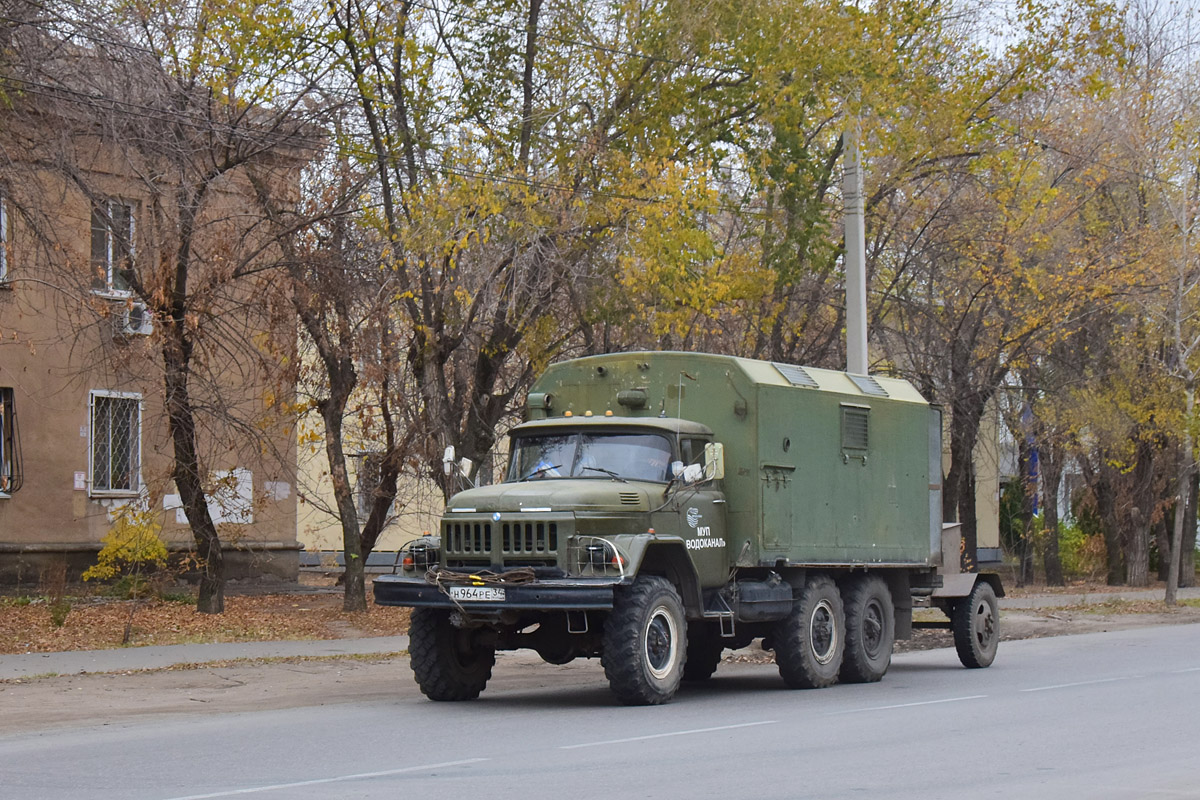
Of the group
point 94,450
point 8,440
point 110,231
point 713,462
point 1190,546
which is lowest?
point 1190,546

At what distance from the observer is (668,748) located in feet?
34.7

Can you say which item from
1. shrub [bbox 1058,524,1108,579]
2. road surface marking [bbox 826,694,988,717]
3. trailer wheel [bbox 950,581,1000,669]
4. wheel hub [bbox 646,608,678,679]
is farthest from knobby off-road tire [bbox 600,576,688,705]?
shrub [bbox 1058,524,1108,579]

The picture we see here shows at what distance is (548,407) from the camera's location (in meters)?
16.2

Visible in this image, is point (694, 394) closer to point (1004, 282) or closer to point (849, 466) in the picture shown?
point (849, 466)

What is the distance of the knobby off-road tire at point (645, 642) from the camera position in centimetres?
1309

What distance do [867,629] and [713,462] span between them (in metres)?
3.94

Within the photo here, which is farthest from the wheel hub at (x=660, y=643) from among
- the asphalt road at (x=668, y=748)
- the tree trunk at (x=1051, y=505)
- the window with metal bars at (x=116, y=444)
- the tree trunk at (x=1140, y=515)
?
the tree trunk at (x=1140, y=515)

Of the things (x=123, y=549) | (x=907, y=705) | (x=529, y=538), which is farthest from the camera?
(x=123, y=549)

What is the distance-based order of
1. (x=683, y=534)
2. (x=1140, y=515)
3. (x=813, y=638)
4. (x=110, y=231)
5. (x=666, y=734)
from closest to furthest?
(x=666, y=734) → (x=683, y=534) → (x=813, y=638) → (x=110, y=231) → (x=1140, y=515)

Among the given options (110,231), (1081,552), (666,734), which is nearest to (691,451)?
(666,734)

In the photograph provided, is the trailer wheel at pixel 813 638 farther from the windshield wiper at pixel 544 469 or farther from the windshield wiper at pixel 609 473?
the windshield wiper at pixel 544 469

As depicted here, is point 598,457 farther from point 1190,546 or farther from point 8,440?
point 1190,546

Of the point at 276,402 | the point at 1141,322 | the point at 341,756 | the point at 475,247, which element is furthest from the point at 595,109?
the point at 1141,322

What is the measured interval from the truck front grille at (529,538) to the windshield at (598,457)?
3.79ft
